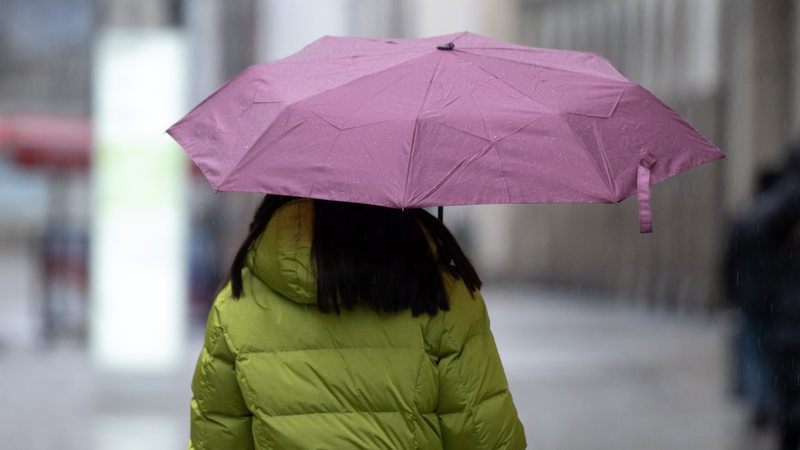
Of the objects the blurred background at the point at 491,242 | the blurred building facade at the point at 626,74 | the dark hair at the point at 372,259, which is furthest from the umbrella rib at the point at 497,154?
the blurred building facade at the point at 626,74

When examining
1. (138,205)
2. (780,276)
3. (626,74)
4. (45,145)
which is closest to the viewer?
(780,276)

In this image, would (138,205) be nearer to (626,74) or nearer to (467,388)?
(467,388)

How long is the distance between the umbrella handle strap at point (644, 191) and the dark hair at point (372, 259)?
1.37 feet

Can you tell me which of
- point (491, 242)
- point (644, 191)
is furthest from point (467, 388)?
point (491, 242)

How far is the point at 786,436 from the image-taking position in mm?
6578

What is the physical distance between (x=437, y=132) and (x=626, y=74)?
51.5 ft

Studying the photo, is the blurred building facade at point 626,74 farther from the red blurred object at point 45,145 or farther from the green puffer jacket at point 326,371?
the green puffer jacket at point 326,371

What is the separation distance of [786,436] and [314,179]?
420 centimetres

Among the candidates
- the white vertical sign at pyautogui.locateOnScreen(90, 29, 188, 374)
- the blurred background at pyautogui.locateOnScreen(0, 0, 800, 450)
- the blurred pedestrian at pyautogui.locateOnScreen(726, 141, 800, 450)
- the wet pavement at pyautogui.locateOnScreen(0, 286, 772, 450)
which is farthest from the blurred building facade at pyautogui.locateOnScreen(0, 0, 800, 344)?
the blurred pedestrian at pyautogui.locateOnScreen(726, 141, 800, 450)

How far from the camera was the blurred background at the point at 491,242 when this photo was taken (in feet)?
30.4

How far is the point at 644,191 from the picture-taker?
123 inches

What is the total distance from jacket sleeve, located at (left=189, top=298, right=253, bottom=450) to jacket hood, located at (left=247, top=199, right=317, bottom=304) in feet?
0.55

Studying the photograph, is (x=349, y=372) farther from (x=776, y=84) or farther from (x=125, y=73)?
(x=776, y=84)

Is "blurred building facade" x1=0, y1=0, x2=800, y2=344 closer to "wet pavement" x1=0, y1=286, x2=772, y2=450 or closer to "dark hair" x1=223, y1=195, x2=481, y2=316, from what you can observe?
"wet pavement" x1=0, y1=286, x2=772, y2=450
